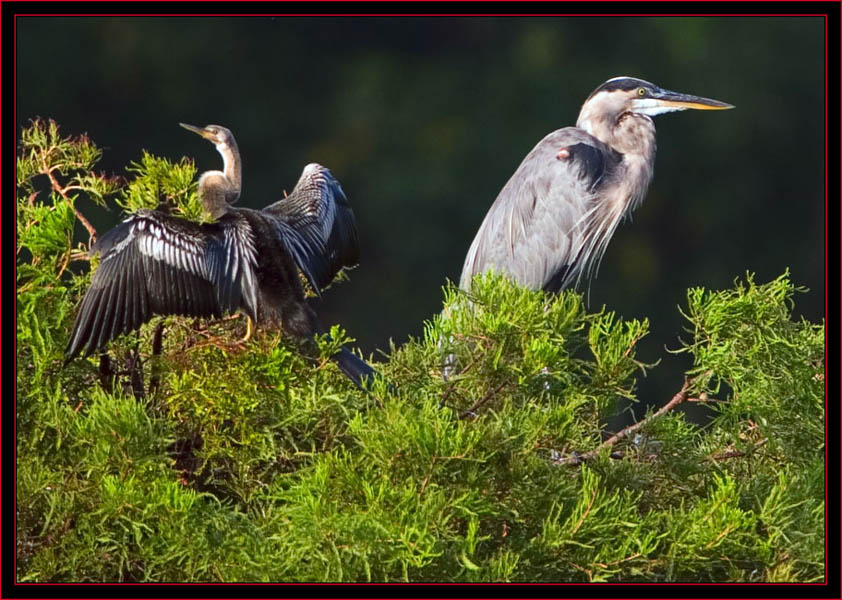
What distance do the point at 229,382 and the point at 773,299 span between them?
753mm

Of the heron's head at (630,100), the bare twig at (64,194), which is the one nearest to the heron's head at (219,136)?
the bare twig at (64,194)

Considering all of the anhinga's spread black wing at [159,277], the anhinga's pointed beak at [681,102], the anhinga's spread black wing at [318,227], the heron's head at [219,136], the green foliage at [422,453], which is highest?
the anhinga's pointed beak at [681,102]

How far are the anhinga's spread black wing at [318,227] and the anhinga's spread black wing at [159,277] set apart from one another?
0.17 metres

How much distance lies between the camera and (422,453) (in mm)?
1494

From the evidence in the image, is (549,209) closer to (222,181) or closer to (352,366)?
(222,181)

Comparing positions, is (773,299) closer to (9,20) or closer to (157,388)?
(157,388)

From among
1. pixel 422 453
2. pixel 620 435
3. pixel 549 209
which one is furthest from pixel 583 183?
pixel 422 453

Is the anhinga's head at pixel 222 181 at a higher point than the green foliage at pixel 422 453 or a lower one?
higher

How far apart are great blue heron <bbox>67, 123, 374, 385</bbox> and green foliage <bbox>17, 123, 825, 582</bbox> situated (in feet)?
0.18

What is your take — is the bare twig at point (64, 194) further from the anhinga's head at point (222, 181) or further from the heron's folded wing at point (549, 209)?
the heron's folded wing at point (549, 209)

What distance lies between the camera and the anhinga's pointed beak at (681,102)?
3234 millimetres

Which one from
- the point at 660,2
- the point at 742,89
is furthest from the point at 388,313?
the point at 660,2

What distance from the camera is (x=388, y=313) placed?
8750 mm

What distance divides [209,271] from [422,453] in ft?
1.65
